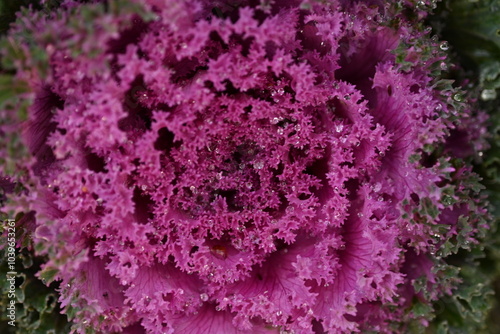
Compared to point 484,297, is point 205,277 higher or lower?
higher

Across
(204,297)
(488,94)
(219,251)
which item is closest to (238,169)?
(219,251)

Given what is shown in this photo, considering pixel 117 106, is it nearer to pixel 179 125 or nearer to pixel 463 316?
pixel 179 125

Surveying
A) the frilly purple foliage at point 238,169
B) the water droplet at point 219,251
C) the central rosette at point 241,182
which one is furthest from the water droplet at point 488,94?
the water droplet at point 219,251

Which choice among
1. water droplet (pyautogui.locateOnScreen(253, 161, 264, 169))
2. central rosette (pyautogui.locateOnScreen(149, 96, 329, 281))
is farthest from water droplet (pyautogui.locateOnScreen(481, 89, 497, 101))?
water droplet (pyautogui.locateOnScreen(253, 161, 264, 169))

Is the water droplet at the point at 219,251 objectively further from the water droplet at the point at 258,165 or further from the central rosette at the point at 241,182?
the water droplet at the point at 258,165

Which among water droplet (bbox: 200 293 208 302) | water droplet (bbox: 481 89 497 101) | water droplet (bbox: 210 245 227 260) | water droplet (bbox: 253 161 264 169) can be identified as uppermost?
water droplet (bbox: 253 161 264 169)

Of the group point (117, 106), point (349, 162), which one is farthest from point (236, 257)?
point (117, 106)

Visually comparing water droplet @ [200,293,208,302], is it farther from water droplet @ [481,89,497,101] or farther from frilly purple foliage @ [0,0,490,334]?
water droplet @ [481,89,497,101]

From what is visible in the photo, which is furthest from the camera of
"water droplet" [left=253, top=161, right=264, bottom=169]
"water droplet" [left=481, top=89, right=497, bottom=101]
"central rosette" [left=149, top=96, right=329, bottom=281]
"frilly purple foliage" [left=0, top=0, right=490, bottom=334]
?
"water droplet" [left=481, top=89, right=497, bottom=101]
